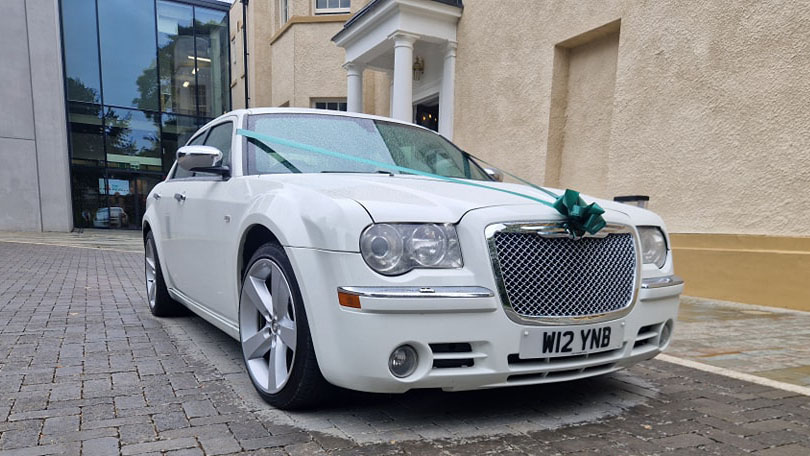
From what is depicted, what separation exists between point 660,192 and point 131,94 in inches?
706

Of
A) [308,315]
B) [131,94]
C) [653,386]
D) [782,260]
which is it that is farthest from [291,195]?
[131,94]

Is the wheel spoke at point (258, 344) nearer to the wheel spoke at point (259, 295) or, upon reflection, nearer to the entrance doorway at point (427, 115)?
the wheel spoke at point (259, 295)

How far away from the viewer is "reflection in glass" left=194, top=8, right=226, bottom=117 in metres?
19.5

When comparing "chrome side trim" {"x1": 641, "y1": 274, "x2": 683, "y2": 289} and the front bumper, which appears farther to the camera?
"chrome side trim" {"x1": 641, "y1": 274, "x2": 683, "y2": 289}

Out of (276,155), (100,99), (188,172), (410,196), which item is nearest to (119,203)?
(100,99)

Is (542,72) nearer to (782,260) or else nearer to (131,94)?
(782,260)

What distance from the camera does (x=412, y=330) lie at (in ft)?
6.34

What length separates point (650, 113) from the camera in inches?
259

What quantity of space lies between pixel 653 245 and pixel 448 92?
8932mm

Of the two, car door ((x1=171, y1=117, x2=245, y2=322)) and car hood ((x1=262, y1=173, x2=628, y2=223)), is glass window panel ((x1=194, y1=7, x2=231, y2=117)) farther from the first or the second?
car hood ((x1=262, y1=173, x2=628, y2=223))

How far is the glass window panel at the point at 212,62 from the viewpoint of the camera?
19516 millimetres

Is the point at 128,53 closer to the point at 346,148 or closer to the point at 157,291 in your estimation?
the point at 157,291

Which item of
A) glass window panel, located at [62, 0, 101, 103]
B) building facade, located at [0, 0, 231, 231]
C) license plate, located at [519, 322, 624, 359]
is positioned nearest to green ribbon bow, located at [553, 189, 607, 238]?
license plate, located at [519, 322, 624, 359]

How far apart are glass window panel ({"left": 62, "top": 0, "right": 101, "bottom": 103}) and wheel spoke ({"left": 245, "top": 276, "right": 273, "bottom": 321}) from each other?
1823 centimetres
